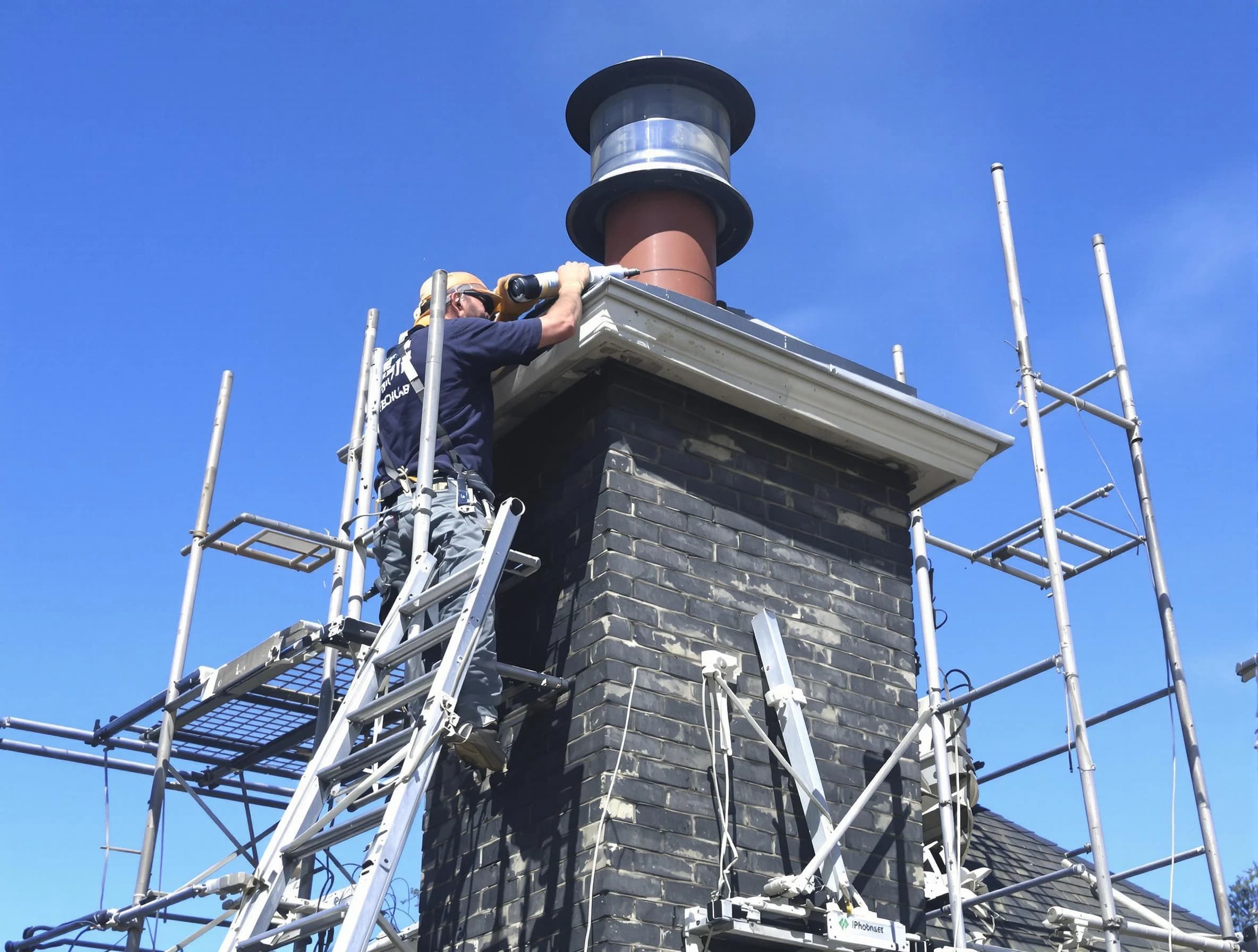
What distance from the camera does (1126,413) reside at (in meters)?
8.90

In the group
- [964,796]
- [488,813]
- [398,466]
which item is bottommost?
[488,813]

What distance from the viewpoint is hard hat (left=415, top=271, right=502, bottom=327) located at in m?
7.54

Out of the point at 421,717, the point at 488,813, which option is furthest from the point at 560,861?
the point at 421,717

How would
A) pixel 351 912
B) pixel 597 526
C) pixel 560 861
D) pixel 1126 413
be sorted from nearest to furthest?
pixel 351 912 → pixel 560 861 → pixel 597 526 → pixel 1126 413

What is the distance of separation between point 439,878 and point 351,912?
2.81 metres

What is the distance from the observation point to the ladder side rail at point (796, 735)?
670 centimetres

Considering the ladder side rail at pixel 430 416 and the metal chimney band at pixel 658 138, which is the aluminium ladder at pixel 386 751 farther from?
the metal chimney band at pixel 658 138

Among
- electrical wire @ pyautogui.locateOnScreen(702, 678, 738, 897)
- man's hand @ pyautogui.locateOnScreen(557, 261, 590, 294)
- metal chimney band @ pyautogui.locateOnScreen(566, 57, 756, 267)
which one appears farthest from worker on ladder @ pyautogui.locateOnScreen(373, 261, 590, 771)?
metal chimney band @ pyautogui.locateOnScreen(566, 57, 756, 267)

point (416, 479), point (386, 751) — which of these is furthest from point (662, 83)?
point (386, 751)

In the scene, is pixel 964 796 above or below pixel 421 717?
above

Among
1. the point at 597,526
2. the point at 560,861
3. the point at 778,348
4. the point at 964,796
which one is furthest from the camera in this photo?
the point at 964,796

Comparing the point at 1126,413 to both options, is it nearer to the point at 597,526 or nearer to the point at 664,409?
the point at 664,409

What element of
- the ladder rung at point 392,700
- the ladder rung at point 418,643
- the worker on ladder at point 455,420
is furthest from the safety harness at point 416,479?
the ladder rung at point 392,700

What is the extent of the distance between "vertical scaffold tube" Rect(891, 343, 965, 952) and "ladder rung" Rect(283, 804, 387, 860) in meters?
3.38
